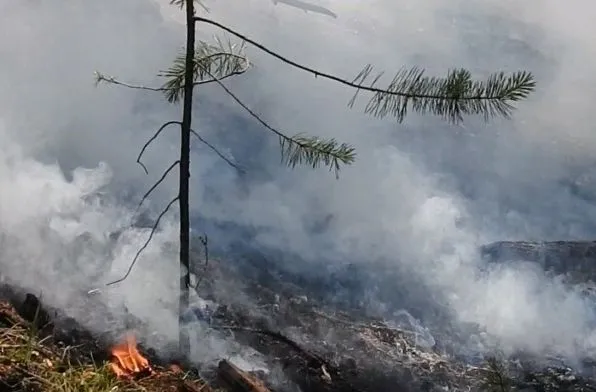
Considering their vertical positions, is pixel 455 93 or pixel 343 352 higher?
pixel 455 93

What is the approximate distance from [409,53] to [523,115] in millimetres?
1451

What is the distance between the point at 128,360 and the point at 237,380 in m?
0.55

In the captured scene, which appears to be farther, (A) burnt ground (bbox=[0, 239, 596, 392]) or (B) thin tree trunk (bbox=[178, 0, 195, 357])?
(A) burnt ground (bbox=[0, 239, 596, 392])

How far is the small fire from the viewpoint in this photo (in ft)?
10.9

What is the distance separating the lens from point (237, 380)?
3.53m

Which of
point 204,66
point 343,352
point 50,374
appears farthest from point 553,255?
point 50,374

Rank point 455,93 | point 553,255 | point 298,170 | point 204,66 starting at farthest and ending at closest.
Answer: point 298,170
point 553,255
point 204,66
point 455,93

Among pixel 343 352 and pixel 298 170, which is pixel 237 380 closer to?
pixel 343 352

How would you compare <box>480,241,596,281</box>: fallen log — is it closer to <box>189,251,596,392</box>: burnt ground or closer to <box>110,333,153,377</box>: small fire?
<box>189,251,596,392</box>: burnt ground

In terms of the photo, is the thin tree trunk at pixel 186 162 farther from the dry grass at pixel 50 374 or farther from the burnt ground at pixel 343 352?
the burnt ground at pixel 343 352

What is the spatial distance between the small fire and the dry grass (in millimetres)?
71

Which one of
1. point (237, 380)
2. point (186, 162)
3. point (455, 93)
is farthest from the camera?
point (237, 380)

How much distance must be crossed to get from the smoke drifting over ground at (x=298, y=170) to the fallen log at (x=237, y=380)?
2.12ft

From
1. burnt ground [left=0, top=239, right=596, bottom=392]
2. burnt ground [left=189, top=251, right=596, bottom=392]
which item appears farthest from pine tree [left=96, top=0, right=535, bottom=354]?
burnt ground [left=189, top=251, right=596, bottom=392]
